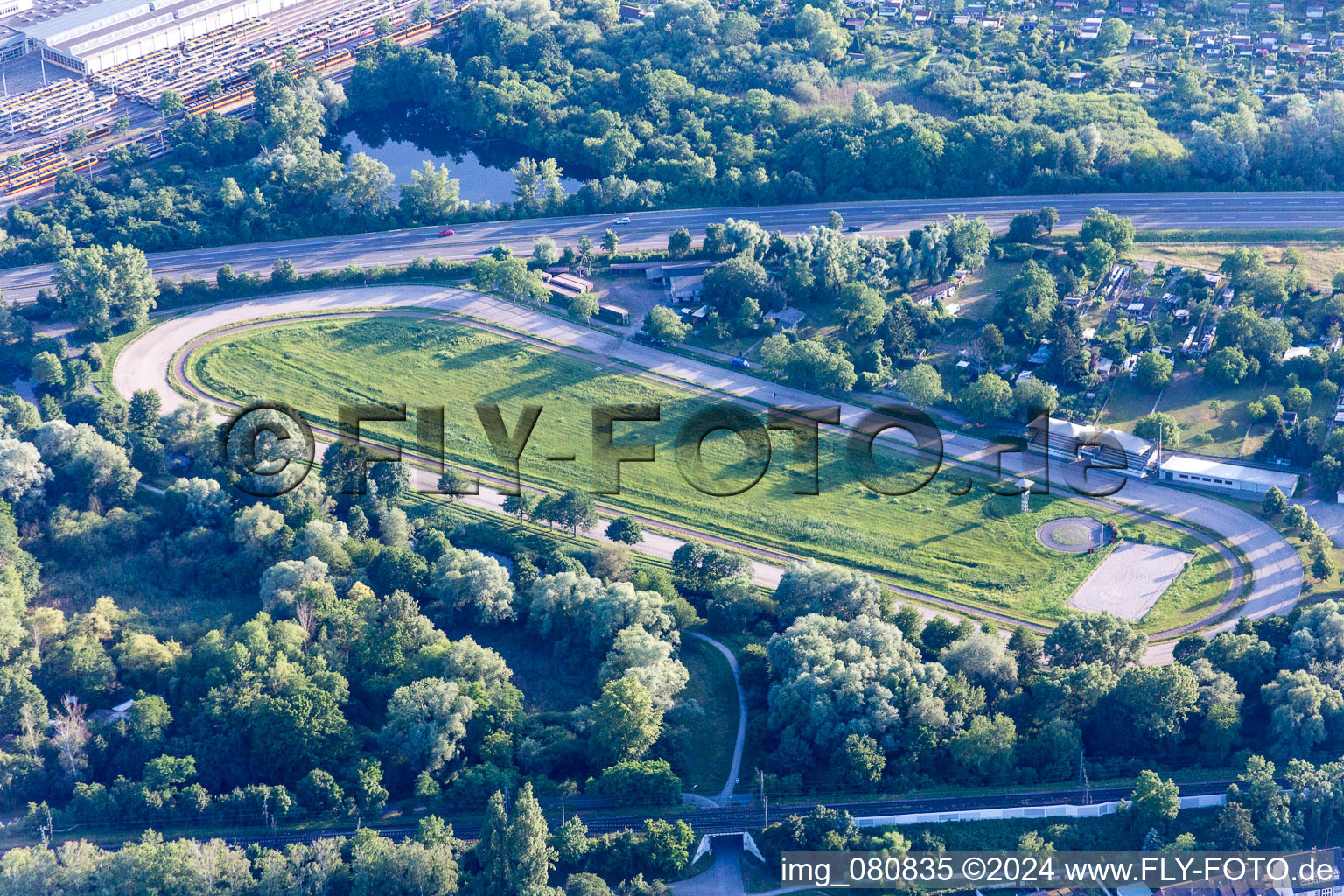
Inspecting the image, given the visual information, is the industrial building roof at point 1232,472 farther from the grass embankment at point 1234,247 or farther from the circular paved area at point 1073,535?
the grass embankment at point 1234,247

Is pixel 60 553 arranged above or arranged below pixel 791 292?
below

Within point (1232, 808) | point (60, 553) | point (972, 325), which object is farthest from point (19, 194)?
point (1232, 808)

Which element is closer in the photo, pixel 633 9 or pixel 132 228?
pixel 132 228

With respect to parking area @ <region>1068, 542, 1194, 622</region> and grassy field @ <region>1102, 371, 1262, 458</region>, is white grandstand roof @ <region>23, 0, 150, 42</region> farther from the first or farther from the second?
parking area @ <region>1068, 542, 1194, 622</region>

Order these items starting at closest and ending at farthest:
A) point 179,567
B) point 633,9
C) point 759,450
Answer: point 179,567 → point 759,450 → point 633,9

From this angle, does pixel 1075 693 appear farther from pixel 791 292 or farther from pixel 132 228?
pixel 132 228

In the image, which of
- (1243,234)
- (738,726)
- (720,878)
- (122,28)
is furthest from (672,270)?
(122,28)

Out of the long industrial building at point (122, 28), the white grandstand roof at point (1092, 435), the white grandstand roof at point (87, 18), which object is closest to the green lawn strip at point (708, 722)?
the white grandstand roof at point (1092, 435)
